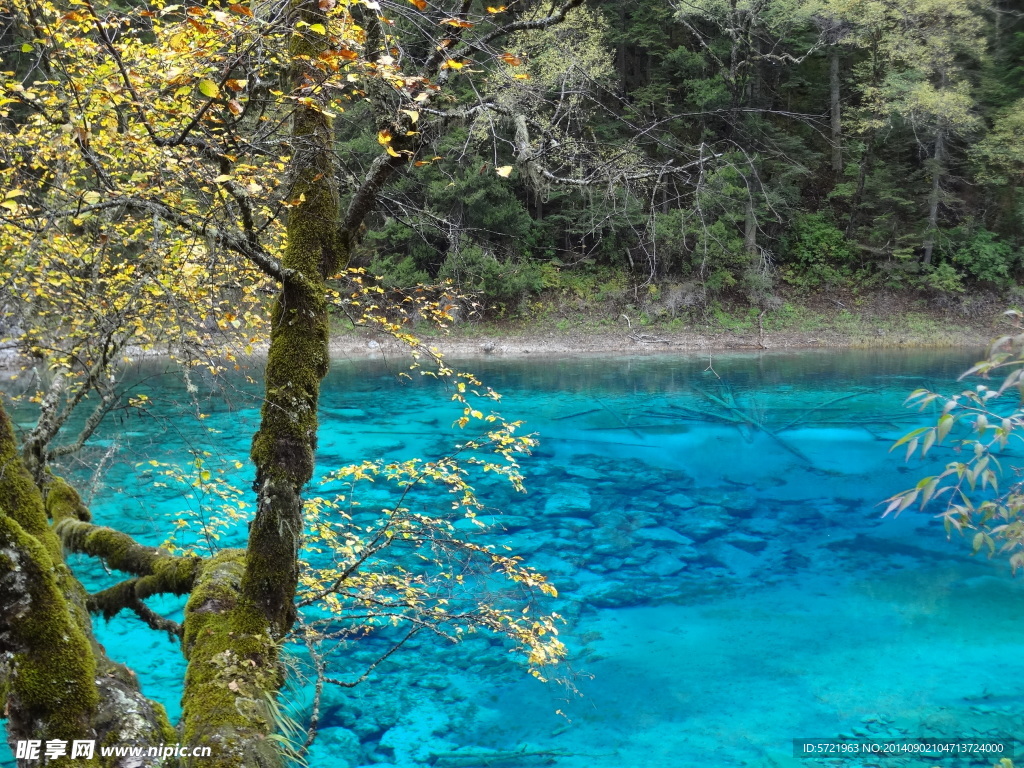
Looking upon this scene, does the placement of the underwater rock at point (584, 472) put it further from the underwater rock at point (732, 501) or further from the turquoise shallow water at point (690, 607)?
the underwater rock at point (732, 501)

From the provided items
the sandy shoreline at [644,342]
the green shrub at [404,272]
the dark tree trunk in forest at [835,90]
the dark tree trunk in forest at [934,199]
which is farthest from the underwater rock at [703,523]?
the dark tree trunk in forest at [934,199]

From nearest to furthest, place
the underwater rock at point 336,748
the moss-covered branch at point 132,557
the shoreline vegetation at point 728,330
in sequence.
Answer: the moss-covered branch at point 132,557 → the underwater rock at point 336,748 → the shoreline vegetation at point 728,330

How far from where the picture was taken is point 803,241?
1018 inches

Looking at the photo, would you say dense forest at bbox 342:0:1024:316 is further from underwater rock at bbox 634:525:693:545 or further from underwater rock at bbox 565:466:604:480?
underwater rock at bbox 634:525:693:545

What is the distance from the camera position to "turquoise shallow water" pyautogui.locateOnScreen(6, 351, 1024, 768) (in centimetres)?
502

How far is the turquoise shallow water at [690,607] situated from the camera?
5023 millimetres

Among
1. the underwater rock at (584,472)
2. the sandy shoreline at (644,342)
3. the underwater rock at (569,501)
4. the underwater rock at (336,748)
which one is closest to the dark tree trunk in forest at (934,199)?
the sandy shoreline at (644,342)

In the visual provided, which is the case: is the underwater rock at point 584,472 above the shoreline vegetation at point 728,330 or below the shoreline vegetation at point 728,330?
below

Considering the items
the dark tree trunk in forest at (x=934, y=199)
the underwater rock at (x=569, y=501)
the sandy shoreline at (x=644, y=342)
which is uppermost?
the dark tree trunk in forest at (x=934, y=199)

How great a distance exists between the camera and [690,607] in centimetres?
693

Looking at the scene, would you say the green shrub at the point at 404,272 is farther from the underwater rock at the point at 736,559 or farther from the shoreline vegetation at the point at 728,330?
the underwater rock at the point at 736,559

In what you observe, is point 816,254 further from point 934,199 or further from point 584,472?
point 584,472

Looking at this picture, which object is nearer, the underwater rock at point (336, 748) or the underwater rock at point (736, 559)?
the underwater rock at point (336, 748)

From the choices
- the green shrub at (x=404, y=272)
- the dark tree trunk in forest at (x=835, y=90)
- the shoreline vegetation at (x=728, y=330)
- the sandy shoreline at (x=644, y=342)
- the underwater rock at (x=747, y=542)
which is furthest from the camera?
the dark tree trunk in forest at (x=835, y=90)
